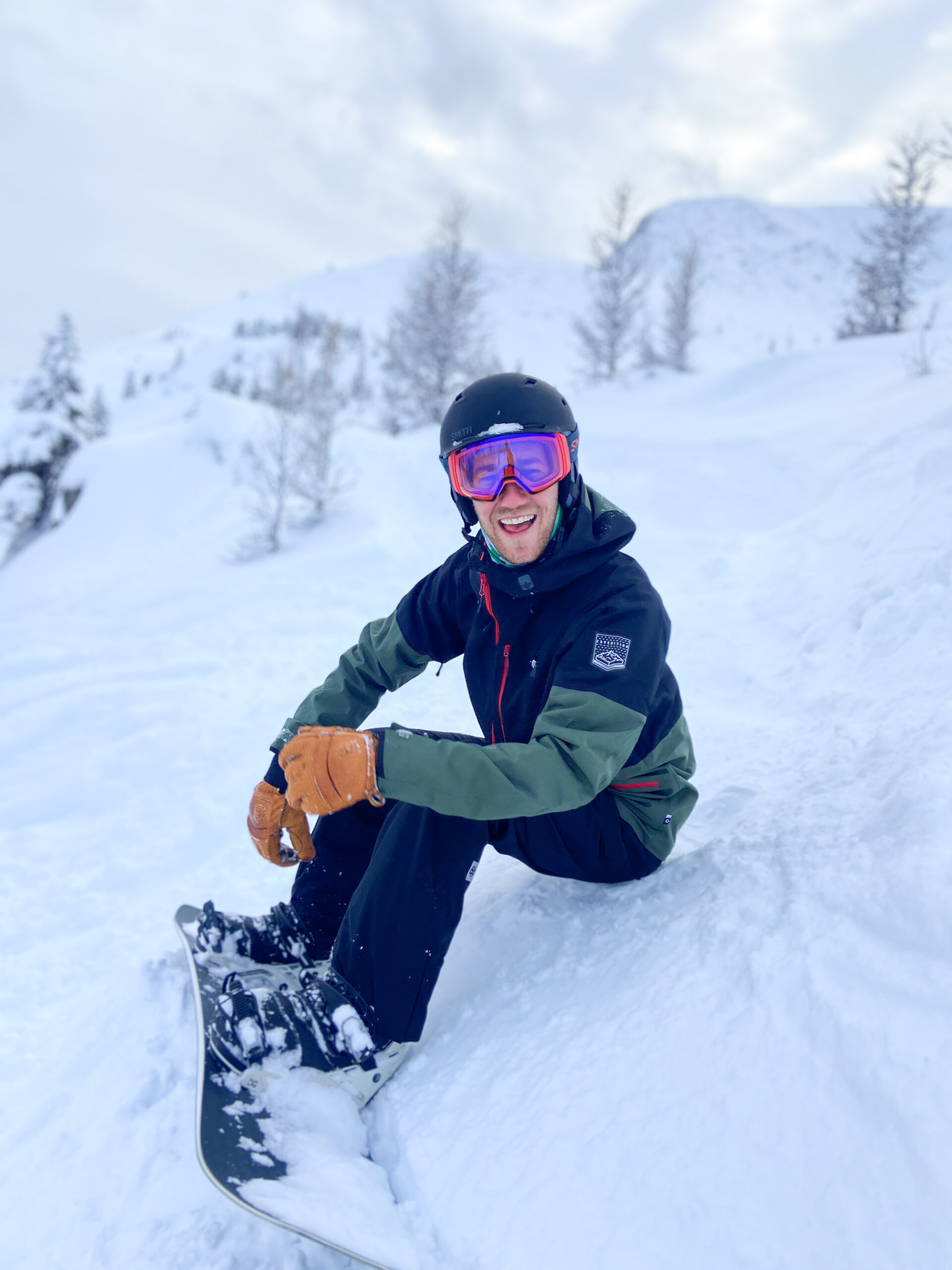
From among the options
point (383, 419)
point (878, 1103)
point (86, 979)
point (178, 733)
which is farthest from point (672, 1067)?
point (383, 419)

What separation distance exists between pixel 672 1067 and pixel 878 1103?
17.6 inches

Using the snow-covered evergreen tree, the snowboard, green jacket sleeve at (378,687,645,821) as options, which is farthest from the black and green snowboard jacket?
the snow-covered evergreen tree

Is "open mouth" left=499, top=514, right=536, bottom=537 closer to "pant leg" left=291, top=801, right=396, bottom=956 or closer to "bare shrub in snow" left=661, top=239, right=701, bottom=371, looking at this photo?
"pant leg" left=291, top=801, right=396, bottom=956

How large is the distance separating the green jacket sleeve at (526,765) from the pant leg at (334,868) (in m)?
0.52

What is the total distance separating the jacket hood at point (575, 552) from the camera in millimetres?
2166

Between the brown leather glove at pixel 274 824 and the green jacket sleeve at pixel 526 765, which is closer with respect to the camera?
the green jacket sleeve at pixel 526 765

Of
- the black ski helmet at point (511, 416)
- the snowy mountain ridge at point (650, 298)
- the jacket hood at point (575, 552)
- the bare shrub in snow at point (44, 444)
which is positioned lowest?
the jacket hood at point (575, 552)

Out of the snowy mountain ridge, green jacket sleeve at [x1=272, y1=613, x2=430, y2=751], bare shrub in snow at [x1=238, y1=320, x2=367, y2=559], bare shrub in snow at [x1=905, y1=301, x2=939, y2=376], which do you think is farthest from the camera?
the snowy mountain ridge

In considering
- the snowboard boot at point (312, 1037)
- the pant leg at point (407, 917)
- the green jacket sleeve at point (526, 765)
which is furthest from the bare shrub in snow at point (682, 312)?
the snowboard boot at point (312, 1037)

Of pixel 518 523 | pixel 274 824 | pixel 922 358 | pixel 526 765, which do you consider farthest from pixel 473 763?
pixel 922 358

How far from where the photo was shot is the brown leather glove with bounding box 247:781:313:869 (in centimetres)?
242

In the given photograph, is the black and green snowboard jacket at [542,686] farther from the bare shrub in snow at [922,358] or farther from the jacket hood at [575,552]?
the bare shrub in snow at [922,358]

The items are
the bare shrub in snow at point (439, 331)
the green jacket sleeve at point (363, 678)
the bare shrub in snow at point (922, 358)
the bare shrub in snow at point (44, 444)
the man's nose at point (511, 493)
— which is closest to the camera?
the man's nose at point (511, 493)

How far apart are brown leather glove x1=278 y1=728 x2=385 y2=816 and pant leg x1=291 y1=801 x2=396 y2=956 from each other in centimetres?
39
